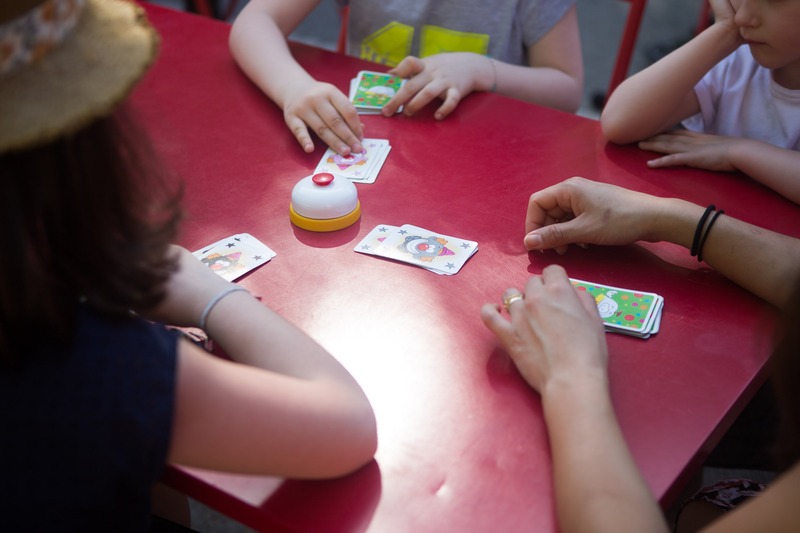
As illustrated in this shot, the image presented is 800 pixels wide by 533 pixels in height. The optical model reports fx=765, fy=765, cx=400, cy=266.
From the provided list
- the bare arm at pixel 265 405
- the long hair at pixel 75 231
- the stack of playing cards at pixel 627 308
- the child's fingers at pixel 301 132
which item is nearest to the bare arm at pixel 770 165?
the stack of playing cards at pixel 627 308

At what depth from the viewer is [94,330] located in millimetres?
671

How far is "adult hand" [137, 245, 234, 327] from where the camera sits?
3.02 feet

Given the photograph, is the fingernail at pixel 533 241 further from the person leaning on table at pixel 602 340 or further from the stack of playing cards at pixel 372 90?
the stack of playing cards at pixel 372 90

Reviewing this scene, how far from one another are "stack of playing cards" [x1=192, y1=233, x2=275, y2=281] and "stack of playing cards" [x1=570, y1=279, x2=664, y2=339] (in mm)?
447

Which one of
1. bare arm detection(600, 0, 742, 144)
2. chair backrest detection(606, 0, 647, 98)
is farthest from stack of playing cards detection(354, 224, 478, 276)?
chair backrest detection(606, 0, 647, 98)

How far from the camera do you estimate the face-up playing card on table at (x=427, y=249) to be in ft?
3.56

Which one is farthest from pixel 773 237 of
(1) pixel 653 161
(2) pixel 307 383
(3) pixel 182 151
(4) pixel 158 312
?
(3) pixel 182 151

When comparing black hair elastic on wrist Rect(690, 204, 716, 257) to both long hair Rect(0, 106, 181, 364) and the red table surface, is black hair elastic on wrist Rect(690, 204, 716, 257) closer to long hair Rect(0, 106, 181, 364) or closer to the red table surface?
the red table surface

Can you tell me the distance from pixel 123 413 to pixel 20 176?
0.21 metres

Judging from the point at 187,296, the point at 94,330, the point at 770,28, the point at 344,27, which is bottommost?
the point at 344,27

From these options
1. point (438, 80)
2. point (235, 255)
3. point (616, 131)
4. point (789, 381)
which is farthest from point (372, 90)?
point (789, 381)

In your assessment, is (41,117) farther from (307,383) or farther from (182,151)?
(182,151)

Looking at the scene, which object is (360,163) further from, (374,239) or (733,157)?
(733,157)

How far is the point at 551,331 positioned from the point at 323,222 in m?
0.39
